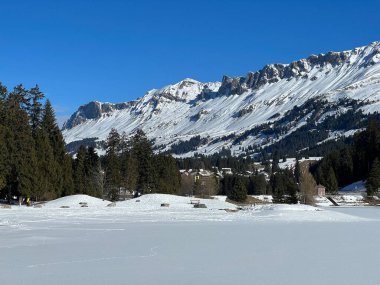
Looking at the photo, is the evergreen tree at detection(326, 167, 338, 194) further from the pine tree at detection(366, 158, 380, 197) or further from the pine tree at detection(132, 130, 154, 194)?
the pine tree at detection(132, 130, 154, 194)

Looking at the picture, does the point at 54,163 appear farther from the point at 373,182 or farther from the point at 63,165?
the point at 373,182

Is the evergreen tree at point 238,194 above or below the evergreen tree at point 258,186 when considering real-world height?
below

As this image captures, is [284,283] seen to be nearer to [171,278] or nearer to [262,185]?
[171,278]

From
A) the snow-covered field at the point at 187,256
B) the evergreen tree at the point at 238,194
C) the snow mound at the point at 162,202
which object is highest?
the evergreen tree at the point at 238,194

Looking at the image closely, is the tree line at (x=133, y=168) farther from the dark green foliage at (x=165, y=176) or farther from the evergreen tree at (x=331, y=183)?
the evergreen tree at (x=331, y=183)

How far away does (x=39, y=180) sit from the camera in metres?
60.3

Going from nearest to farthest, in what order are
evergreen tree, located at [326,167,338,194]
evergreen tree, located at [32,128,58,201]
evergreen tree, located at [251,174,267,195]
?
evergreen tree, located at [32,128,58,201]
evergreen tree, located at [326,167,338,194]
evergreen tree, located at [251,174,267,195]

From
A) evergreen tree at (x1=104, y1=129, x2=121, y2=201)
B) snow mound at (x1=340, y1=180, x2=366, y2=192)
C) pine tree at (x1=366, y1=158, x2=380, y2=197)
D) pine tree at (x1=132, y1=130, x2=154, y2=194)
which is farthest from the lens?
snow mound at (x1=340, y1=180, x2=366, y2=192)

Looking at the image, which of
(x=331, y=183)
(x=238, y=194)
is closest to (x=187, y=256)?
(x=238, y=194)

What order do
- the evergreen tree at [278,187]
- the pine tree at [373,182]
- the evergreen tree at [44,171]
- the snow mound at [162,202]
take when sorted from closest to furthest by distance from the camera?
1. the snow mound at [162,202]
2. the evergreen tree at [44,171]
3. the evergreen tree at [278,187]
4. the pine tree at [373,182]

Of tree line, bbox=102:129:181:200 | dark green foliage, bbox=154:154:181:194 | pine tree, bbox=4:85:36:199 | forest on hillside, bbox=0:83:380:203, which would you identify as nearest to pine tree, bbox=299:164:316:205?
forest on hillside, bbox=0:83:380:203

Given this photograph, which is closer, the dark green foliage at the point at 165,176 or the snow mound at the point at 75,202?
the snow mound at the point at 75,202

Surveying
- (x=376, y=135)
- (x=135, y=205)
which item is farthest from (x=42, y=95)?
(x=376, y=135)

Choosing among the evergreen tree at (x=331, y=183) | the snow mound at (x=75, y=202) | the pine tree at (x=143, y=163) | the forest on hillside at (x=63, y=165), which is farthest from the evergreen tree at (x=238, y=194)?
the snow mound at (x=75, y=202)
